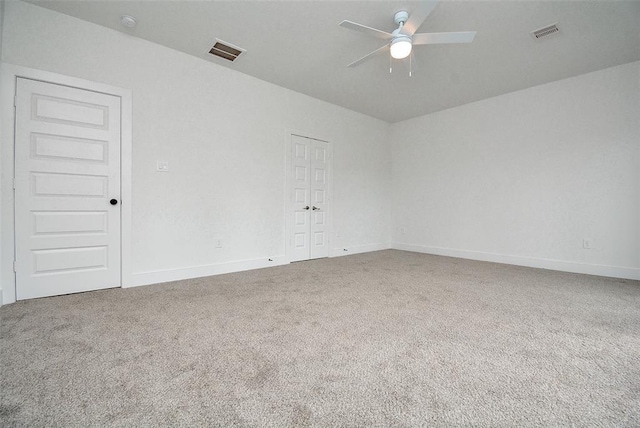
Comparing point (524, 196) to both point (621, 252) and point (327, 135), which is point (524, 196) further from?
point (327, 135)

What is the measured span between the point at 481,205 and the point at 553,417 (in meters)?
4.44

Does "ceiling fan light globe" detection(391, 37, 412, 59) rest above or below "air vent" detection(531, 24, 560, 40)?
below

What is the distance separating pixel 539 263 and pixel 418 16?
4199 mm

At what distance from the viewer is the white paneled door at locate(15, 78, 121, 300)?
8.68 ft

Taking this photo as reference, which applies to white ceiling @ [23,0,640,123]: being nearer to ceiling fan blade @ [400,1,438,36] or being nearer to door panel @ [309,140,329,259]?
ceiling fan blade @ [400,1,438,36]

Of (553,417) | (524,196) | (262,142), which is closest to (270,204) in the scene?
(262,142)

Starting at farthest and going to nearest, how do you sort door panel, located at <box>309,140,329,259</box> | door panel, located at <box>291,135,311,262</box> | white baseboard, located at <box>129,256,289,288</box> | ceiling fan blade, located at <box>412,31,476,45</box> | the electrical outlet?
door panel, located at <box>309,140,329,259</box>, door panel, located at <box>291,135,311,262</box>, the electrical outlet, white baseboard, located at <box>129,256,289,288</box>, ceiling fan blade, located at <box>412,31,476,45</box>

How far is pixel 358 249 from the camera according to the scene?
5.75 meters

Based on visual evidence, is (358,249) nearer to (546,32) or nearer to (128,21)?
(546,32)

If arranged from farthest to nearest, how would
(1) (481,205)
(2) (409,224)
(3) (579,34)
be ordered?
(2) (409,224) < (1) (481,205) < (3) (579,34)

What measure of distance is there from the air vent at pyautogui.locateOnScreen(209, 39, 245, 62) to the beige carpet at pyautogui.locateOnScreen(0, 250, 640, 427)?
115 inches

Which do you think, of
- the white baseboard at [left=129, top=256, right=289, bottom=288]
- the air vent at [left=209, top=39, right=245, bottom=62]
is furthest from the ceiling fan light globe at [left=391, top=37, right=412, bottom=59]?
the white baseboard at [left=129, top=256, right=289, bottom=288]

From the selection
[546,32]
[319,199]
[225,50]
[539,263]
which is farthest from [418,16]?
[539,263]

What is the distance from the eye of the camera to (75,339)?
6.18ft
